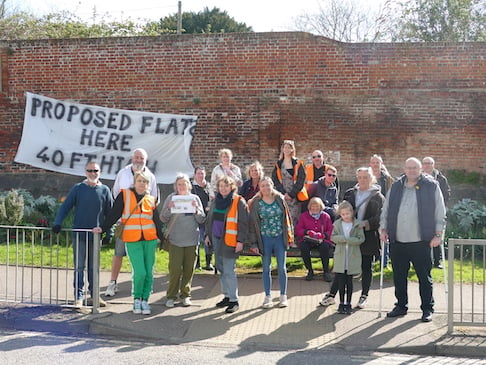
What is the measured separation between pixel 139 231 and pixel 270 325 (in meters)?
1.94

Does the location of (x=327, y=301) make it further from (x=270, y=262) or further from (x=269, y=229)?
(x=269, y=229)

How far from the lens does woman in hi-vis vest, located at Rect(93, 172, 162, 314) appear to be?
292 inches

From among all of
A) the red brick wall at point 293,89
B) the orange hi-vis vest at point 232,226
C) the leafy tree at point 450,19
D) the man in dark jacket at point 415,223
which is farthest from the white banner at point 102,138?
the leafy tree at point 450,19

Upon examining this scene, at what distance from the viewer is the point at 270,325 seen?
23.1ft

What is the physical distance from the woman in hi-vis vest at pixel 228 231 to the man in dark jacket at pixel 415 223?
1.75 m

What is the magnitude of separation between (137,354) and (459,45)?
1160 cm

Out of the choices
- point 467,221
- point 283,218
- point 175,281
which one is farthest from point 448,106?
point 175,281

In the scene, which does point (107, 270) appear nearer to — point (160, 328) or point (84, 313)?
point (84, 313)

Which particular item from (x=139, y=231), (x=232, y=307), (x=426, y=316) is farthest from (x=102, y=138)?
(x=426, y=316)

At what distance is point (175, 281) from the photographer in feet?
25.5

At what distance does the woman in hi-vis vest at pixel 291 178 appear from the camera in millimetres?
9352

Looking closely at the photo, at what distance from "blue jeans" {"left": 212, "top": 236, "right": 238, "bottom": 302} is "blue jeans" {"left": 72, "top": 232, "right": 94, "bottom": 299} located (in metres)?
1.60

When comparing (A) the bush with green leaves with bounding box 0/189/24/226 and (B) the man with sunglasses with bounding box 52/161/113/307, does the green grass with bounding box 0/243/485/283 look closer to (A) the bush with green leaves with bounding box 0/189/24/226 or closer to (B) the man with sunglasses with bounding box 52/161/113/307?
(A) the bush with green leaves with bounding box 0/189/24/226

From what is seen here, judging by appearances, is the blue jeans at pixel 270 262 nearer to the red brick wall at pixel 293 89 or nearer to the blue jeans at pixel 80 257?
the blue jeans at pixel 80 257
